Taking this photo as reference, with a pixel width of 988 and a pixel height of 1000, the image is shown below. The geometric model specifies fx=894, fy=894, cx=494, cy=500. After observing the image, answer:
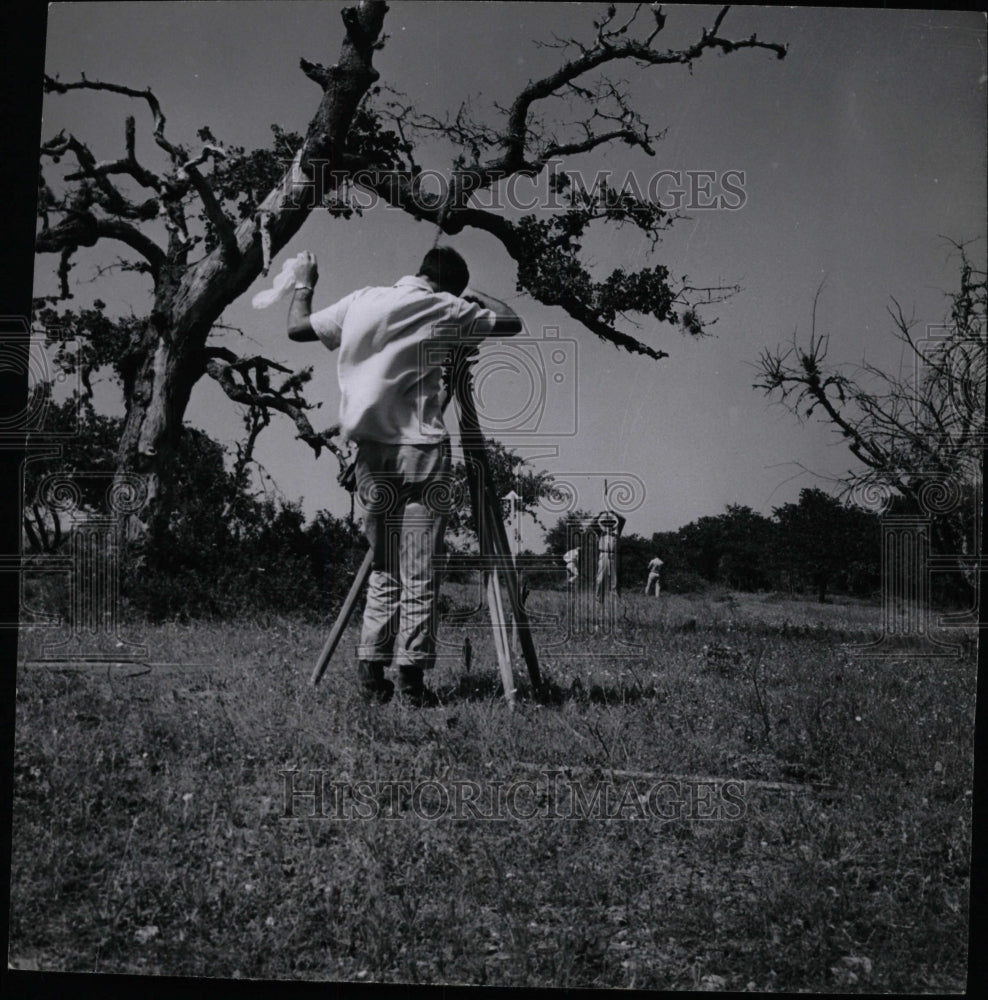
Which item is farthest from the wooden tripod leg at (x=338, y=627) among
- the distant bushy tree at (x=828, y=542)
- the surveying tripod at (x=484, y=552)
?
the distant bushy tree at (x=828, y=542)

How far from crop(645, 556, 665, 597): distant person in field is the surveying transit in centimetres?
48

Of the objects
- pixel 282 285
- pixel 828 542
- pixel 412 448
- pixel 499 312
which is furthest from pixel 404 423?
pixel 828 542

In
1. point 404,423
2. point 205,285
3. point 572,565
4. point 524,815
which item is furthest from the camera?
point 205,285

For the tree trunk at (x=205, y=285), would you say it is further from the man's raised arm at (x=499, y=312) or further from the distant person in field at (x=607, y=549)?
the distant person in field at (x=607, y=549)

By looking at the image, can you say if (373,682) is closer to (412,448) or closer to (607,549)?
(412,448)

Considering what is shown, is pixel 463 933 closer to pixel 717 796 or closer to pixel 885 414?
pixel 717 796

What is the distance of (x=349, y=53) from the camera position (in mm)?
3459

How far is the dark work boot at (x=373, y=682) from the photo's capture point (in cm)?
337

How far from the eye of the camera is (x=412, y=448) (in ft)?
11.2

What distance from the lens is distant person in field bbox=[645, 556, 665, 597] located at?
10.9 ft

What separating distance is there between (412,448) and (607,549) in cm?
83

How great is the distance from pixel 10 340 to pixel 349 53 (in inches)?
68.2

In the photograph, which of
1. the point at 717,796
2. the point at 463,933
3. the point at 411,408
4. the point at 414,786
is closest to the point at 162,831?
the point at 414,786

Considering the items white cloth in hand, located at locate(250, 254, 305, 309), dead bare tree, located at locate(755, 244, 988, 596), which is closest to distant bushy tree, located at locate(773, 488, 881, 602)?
dead bare tree, located at locate(755, 244, 988, 596)
